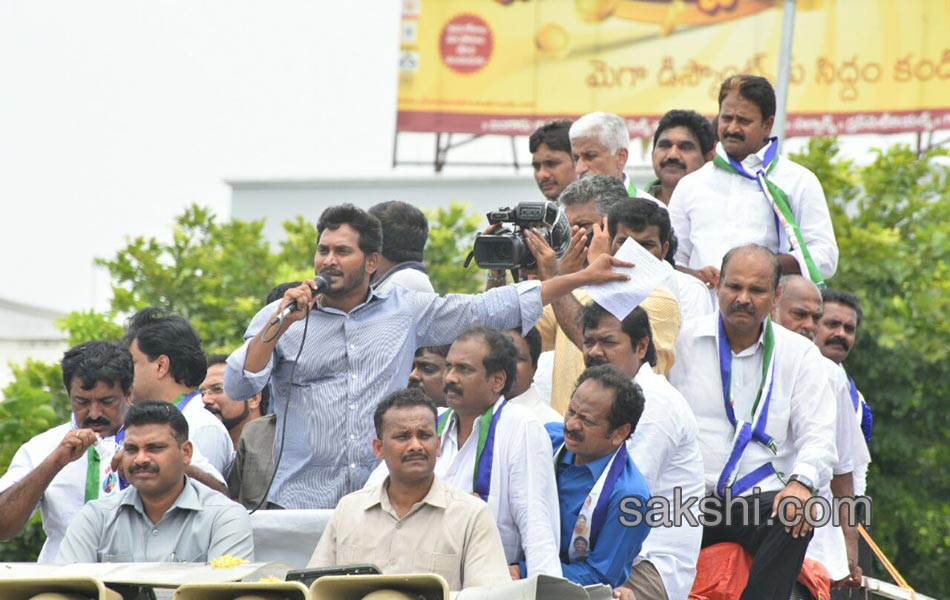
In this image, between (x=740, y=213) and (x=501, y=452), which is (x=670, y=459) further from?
(x=740, y=213)

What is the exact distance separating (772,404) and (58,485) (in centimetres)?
319

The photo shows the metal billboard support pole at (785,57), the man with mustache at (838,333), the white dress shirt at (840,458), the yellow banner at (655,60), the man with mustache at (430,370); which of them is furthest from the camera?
the yellow banner at (655,60)

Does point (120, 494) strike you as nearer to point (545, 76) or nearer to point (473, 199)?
point (473, 199)

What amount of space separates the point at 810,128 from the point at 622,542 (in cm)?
1650

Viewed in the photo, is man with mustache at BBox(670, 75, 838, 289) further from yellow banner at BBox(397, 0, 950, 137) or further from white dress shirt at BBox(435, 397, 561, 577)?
yellow banner at BBox(397, 0, 950, 137)

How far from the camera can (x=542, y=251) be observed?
7.39m

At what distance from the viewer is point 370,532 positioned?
6.59m

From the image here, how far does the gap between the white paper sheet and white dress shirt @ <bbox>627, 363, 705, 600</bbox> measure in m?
0.44

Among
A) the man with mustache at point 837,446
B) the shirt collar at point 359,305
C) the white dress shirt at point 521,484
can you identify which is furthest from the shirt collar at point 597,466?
the man with mustache at point 837,446

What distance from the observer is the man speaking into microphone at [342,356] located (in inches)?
284

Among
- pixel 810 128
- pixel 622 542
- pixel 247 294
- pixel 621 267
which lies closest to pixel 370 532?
pixel 622 542

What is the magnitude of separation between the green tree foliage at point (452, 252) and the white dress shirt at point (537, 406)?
25.3 ft

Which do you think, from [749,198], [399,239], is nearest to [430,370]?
[399,239]

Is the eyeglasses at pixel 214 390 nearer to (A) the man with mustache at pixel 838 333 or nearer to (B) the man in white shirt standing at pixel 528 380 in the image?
(B) the man in white shirt standing at pixel 528 380
